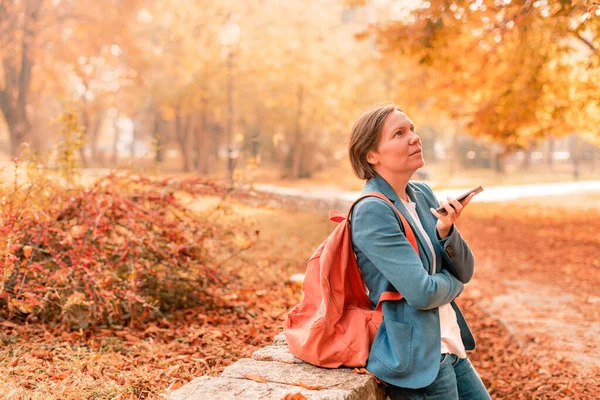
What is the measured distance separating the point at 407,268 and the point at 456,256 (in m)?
0.32

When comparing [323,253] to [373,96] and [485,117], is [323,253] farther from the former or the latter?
[373,96]

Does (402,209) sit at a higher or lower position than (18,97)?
lower

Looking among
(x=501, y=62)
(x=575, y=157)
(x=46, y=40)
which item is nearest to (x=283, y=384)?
(x=501, y=62)

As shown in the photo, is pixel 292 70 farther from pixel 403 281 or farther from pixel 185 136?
pixel 403 281

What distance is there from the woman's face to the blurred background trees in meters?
3.00

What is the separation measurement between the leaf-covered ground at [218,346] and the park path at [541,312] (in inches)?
1.9

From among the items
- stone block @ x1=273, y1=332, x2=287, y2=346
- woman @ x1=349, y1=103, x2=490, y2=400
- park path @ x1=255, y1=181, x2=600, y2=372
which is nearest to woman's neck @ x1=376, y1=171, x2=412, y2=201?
woman @ x1=349, y1=103, x2=490, y2=400

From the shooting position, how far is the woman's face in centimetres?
266

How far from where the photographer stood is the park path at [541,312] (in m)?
4.95

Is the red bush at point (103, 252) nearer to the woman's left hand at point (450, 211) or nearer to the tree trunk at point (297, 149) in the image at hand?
the woman's left hand at point (450, 211)

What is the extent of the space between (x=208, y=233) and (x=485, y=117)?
7.61 meters

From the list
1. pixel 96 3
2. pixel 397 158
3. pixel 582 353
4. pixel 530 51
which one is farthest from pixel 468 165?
pixel 397 158

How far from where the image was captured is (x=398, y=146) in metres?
2.66

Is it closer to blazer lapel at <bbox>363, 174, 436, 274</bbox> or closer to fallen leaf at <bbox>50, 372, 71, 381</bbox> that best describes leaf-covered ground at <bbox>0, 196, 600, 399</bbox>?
fallen leaf at <bbox>50, 372, 71, 381</bbox>
